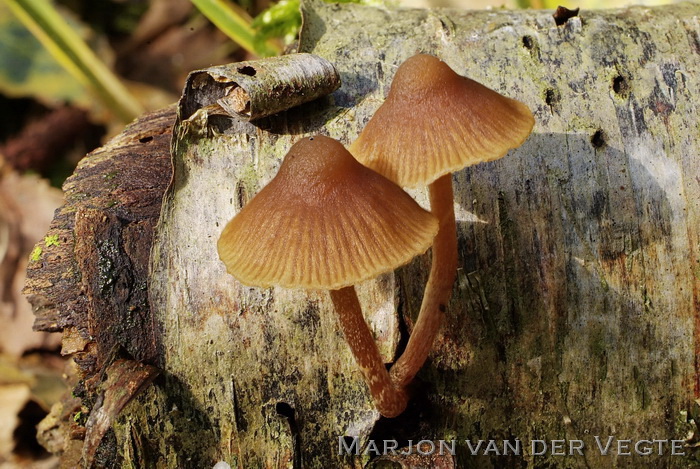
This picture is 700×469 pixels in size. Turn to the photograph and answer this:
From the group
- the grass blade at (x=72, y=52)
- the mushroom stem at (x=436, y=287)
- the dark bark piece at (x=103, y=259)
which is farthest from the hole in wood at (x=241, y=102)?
the grass blade at (x=72, y=52)

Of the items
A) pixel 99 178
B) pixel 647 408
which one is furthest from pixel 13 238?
pixel 647 408

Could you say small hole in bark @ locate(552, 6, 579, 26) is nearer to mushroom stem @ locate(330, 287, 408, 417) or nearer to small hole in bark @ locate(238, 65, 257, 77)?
small hole in bark @ locate(238, 65, 257, 77)

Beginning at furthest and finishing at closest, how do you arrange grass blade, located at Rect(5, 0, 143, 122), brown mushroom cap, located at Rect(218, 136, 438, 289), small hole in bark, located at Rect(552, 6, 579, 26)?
1. grass blade, located at Rect(5, 0, 143, 122)
2. small hole in bark, located at Rect(552, 6, 579, 26)
3. brown mushroom cap, located at Rect(218, 136, 438, 289)

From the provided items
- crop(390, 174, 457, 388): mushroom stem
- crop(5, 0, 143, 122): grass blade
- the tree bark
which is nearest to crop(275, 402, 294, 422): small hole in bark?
the tree bark

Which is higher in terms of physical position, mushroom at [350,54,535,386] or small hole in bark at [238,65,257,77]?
small hole in bark at [238,65,257,77]

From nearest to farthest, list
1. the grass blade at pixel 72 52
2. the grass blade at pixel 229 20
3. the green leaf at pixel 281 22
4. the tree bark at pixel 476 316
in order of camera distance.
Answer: the tree bark at pixel 476 316 → the green leaf at pixel 281 22 → the grass blade at pixel 229 20 → the grass blade at pixel 72 52

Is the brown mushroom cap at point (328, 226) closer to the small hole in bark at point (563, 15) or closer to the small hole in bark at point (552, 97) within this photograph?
the small hole in bark at point (552, 97)

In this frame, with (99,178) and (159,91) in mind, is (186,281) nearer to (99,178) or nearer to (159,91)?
(99,178)
